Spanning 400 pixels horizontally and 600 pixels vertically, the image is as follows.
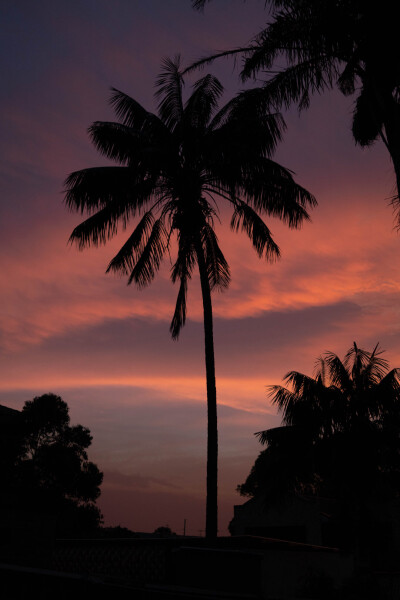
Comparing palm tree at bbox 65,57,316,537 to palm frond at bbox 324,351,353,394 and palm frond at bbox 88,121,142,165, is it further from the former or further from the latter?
palm frond at bbox 324,351,353,394

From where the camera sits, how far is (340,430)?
69.9 feet

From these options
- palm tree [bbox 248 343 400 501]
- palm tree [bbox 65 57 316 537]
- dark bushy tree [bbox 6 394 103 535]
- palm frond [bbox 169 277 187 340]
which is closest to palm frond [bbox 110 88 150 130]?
palm tree [bbox 65 57 316 537]

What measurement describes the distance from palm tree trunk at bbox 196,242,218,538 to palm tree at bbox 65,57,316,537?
0.14ft

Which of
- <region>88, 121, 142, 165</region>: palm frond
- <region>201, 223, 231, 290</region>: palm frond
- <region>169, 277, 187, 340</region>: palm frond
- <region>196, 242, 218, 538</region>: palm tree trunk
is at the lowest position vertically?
<region>196, 242, 218, 538</region>: palm tree trunk

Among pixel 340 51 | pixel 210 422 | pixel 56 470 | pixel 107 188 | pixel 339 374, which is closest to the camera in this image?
pixel 340 51

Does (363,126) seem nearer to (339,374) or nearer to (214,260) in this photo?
(214,260)

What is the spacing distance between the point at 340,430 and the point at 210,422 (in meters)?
7.34

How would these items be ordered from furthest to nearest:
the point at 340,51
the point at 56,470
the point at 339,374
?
the point at 56,470 → the point at 339,374 → the point at 340,51

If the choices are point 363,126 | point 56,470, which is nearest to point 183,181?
point 363,126

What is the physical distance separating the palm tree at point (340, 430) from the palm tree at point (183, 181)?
6437 mm

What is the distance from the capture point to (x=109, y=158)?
19234mm

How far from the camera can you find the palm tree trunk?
15141 millimetres

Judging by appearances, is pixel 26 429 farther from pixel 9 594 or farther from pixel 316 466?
pixel 9 594

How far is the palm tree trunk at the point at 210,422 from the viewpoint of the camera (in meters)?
15.1
